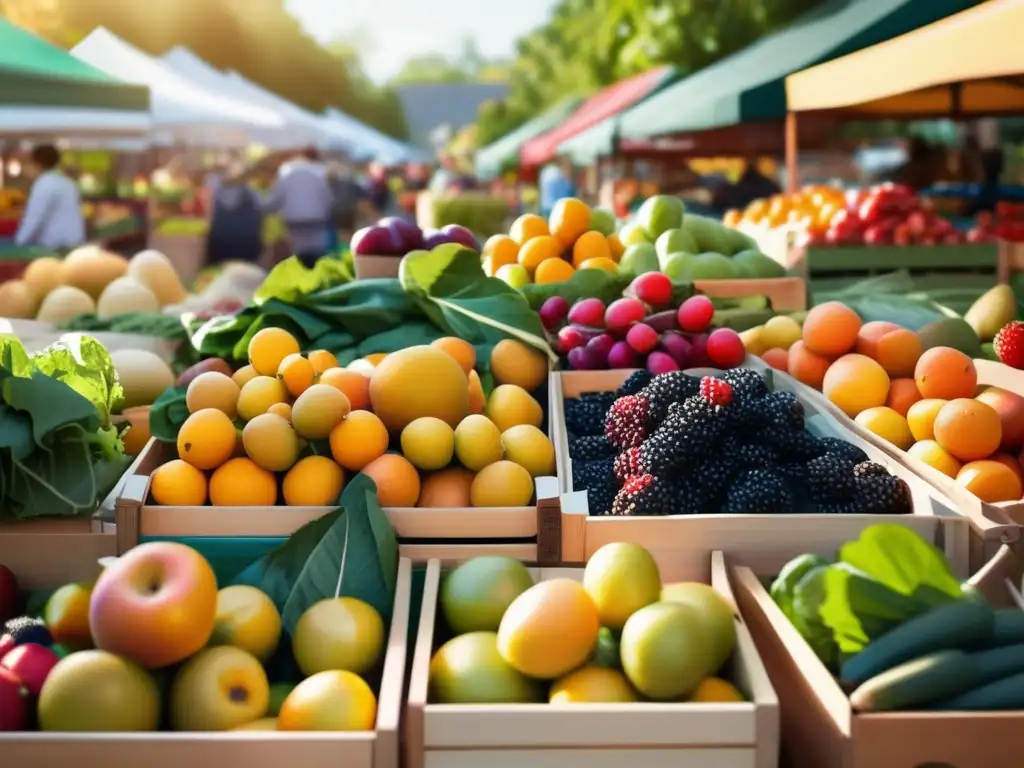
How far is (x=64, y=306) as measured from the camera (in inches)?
201

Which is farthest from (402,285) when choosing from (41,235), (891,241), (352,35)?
(352,35)

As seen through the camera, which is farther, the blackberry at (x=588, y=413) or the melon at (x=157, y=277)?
the melon at (x=157, y=277)

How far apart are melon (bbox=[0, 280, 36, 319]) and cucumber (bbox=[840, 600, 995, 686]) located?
4361mm

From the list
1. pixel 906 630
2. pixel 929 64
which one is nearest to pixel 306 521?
pixel 906 630

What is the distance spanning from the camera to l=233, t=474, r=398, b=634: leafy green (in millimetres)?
2363

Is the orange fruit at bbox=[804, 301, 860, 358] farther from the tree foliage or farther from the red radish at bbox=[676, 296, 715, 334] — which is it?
the tree foliage

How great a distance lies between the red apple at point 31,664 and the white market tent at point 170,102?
9430 millimetres

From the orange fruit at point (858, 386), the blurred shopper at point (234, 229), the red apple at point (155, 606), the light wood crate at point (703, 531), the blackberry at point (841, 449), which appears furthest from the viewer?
the blurred shopper at point (234, 229)

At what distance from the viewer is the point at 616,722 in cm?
185

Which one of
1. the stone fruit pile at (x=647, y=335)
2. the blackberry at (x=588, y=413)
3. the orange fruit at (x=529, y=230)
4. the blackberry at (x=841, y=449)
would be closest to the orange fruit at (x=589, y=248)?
the orange fruit at (x=529, y=230)

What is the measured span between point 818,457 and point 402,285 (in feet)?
5.08

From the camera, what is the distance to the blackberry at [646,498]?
2.56m

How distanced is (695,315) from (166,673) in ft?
7.28

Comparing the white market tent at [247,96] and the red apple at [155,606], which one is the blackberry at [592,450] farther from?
the white market tent at [247,96]
